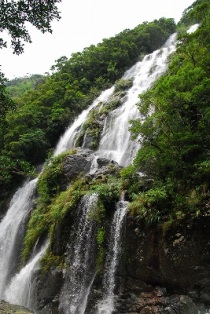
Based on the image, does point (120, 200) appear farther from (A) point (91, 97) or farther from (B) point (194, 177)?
(A) point (91, 97)

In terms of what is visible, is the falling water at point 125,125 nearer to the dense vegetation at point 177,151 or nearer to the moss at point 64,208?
the moss at point 64,208

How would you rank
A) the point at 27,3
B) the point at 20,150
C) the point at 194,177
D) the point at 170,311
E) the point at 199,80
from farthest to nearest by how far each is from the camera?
the point at 20,150 < the point at 199,80 < the point at 194,177 < the point at 170,311 < the point at 27,3

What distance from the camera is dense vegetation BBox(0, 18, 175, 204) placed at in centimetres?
2659

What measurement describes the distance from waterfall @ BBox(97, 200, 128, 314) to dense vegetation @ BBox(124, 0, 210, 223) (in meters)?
0.75

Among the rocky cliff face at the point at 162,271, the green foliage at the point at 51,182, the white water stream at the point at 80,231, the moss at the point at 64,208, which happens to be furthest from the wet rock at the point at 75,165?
the rocky cliff face at the point at 162,271

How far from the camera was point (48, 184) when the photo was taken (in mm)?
18469

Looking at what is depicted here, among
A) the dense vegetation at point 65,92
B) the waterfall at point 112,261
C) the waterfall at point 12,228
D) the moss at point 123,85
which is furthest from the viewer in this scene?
the moss at point 123,85

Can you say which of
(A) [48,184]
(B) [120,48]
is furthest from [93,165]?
(B) [120,48]

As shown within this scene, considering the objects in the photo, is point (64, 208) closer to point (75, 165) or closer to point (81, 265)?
point (81, 265)

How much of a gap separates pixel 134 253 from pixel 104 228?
1.72 meters

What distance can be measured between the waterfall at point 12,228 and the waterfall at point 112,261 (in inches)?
253

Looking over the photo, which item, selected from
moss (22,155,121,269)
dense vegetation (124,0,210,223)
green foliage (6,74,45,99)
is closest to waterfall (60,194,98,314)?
moss (22,155,121,269)

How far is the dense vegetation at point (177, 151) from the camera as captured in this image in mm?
9875

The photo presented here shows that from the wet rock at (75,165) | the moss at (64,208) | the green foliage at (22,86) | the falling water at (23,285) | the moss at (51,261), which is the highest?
the green foliage at (22,86)
